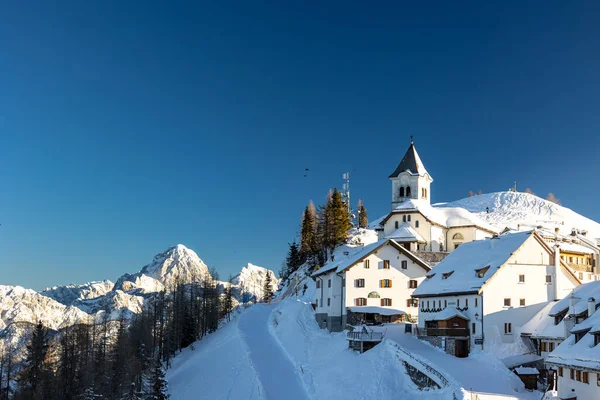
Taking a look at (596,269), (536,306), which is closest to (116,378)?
(536,306)

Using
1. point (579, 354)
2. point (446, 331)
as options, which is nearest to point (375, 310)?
point (446, 331)

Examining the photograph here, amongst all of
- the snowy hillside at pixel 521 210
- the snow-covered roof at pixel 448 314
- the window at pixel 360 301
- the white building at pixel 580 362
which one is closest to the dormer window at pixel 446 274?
the snow-covered roof at pixel 448 314

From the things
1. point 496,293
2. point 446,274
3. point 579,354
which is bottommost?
point 579,354

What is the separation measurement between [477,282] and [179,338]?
195ft

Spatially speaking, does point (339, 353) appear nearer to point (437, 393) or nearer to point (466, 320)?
point (466, 320)

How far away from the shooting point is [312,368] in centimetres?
5428

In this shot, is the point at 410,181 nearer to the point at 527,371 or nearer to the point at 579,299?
the point at 579,299

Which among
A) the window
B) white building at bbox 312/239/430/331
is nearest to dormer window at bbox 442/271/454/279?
white building at bbox 312/239/430/331

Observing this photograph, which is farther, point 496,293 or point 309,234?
point 309,234

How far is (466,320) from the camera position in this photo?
49.5 meters

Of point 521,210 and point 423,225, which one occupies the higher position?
point 521,210

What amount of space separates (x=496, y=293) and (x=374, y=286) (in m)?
18.8

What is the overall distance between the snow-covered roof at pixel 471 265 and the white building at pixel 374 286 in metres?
7.55

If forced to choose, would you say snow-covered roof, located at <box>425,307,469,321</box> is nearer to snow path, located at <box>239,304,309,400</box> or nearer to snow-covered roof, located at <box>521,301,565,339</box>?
snow-covered roof, located at <box>521,301,565,339</box>
